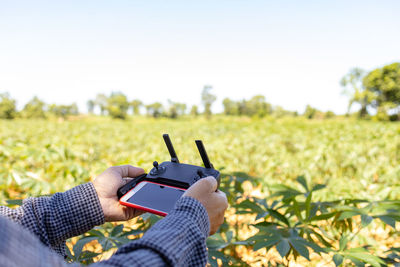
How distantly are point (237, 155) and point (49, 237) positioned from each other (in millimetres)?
3462

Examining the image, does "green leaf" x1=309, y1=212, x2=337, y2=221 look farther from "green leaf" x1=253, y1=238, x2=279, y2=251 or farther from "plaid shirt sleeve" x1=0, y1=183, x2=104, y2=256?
"plaid shirt sleeve" x1=0, y1=183, x2=104, y2=256

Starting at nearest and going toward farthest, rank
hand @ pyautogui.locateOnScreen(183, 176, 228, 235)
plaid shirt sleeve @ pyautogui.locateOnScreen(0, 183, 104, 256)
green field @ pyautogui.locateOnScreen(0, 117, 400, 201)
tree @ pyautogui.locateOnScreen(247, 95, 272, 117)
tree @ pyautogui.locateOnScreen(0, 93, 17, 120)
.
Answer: hand @ pyautogui.locateOnScreen(183, 176, 228, 235)
plaid shirt sleeve @ pyautogui.locateOnScreen(0, 183, 104, 256)
green field @ pyautogui.locateOnScreen(0, 117, 400, 201)
tree @ pyautogui.locateOnScreen(0, 93, 17, 120)
tree @ pyautogui.locateOnScreen(247, 95, 272, 117)

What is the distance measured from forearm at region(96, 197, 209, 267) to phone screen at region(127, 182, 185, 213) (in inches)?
6.6

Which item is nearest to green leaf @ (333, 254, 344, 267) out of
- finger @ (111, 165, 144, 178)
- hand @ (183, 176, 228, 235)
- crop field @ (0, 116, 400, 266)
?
crop field @ (0, 116, 400, 266)

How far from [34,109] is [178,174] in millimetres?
38296

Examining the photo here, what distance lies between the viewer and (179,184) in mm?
790

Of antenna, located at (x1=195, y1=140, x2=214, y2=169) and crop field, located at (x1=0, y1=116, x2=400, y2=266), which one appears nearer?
antenna, located at (x1=195, y1=140, x2=214, y2=169)

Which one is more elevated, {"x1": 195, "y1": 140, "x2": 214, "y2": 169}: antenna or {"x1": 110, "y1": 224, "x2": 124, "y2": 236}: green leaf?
{"x1": 195, "y1": 140, "x2": 214, "y2": 169}: antenna

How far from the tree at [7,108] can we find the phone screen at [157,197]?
3478cm

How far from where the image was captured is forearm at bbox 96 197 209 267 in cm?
43

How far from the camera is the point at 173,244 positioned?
18.3 inches

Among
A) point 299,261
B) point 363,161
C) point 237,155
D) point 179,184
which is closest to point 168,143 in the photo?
point 179,184

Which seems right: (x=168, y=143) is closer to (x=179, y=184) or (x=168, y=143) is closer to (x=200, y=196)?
(x=179, y=184)

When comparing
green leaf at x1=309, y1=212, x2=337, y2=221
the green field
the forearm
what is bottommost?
the green field
